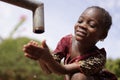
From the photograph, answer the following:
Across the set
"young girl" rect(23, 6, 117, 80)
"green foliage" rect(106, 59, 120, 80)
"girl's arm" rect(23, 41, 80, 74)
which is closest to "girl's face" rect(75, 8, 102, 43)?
"young girl" rect(23, 6, 117, 80)

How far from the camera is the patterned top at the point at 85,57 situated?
2.43m

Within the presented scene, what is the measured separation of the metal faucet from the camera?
79.0 inches

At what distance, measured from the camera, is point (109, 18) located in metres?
2.47

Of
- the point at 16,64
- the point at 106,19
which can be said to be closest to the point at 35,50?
the point at 106,19

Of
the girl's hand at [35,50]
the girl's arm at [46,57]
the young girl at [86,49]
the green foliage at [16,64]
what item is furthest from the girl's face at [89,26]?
the green foliage at [16,64]

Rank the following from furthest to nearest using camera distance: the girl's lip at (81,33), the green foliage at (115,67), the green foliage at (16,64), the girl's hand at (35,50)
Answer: the green foliage at (16,64)
the green foliage at (115,67)
the girl's lip at (81,33)
the girl's hand at (35,50)

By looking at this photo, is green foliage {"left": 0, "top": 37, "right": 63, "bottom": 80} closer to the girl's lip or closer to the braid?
the braid

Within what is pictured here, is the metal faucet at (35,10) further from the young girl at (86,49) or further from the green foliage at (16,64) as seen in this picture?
the green foliage at (16,64)

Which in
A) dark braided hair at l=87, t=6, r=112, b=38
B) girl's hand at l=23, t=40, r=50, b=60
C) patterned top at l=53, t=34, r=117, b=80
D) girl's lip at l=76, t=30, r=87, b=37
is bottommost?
patterned top at l=53, t=34, r=117, b=80

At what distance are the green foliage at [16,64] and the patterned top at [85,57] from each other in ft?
42.8

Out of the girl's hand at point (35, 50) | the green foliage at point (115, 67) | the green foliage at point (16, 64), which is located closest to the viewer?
the girl's hand at point (35, 50)

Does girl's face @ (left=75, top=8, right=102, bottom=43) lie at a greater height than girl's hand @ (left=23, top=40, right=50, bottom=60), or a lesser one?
greater

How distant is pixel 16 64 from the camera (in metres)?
17.2

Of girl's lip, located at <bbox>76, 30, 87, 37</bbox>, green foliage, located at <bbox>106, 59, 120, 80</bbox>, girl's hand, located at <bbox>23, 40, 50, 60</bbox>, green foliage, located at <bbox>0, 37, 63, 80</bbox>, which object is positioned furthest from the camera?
green foliage, located at <bbox>0, 37, 63, 80</bbox>
